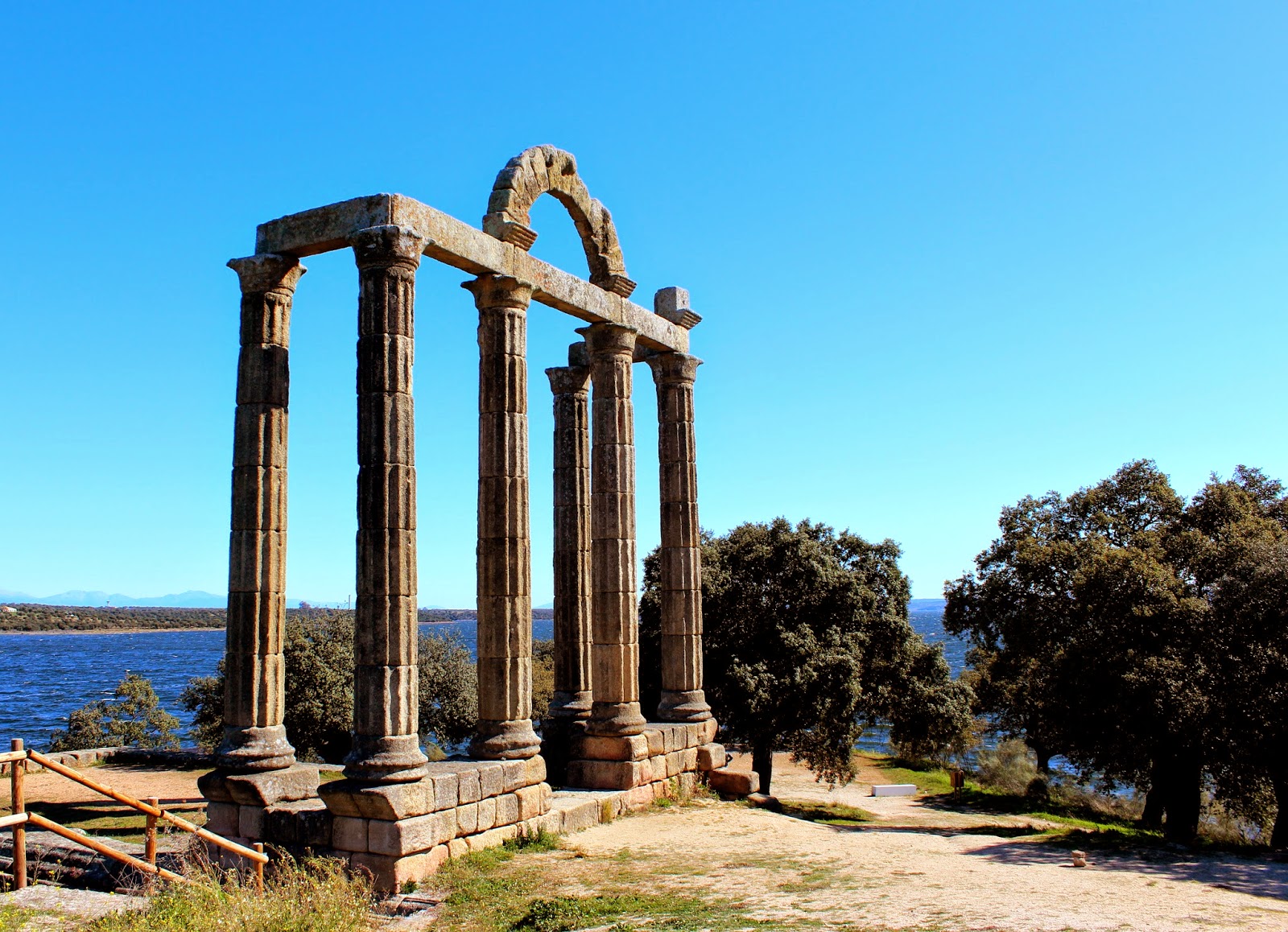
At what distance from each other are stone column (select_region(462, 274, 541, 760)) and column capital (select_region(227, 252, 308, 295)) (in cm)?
257

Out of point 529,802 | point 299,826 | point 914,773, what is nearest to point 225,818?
point 299,826

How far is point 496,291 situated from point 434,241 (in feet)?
5.02

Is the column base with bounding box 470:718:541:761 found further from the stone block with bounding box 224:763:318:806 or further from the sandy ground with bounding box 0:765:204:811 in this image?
the sandy ground with bounding box 0:765:204:811

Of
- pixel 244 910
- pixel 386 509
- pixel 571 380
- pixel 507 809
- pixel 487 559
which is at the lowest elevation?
pixel 507 809

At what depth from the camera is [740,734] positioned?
2519 centimetres

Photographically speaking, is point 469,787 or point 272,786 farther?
point 469,787

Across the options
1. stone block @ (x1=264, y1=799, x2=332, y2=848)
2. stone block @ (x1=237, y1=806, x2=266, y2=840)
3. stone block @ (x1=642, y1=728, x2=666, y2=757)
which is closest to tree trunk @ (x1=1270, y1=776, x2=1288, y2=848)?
stone block @ (x1=642, y1=728, x2=666, y2=757)

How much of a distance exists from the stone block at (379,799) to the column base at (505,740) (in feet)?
6.59

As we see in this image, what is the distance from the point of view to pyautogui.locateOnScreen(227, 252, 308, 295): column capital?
44.5 ft

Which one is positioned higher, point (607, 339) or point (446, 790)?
point (607, 339)

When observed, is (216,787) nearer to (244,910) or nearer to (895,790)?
(244,910)

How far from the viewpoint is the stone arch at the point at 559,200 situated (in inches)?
594

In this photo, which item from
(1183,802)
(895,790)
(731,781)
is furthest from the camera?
(895,790)

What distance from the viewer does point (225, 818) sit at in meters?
12.6
